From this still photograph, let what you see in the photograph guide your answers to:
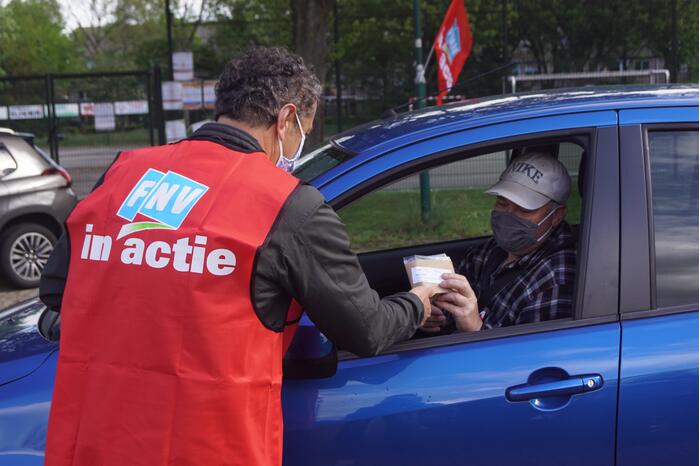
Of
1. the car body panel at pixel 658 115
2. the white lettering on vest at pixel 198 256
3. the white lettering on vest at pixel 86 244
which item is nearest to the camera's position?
the white lettering on vest at pixel 198 256

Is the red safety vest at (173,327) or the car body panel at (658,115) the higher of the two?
the car body panel at (658,115)

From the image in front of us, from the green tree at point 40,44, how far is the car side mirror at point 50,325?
127ft

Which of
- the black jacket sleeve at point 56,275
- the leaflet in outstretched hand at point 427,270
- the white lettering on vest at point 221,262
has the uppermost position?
the white lettering on vest at point 221,262

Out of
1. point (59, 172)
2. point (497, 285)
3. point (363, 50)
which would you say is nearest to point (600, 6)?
point (363, 50)

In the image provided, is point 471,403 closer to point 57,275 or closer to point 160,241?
point 160,241

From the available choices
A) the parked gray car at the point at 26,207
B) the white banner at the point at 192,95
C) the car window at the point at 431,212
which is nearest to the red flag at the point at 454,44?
the car window at the point at 431,212

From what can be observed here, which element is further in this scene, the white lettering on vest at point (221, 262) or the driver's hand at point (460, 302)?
the driver's hand at point (460, 302)

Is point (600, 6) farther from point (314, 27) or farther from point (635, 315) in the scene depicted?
point (635, 315)

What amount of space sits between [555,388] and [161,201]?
1148 millimetres

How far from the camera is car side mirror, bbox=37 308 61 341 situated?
8.86 feet

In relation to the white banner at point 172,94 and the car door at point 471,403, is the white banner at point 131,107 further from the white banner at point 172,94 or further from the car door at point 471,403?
the car door at point 471,403

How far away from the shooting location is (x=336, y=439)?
224 cm

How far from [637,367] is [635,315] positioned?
0.16m

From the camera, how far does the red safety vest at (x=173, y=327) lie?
185cm
